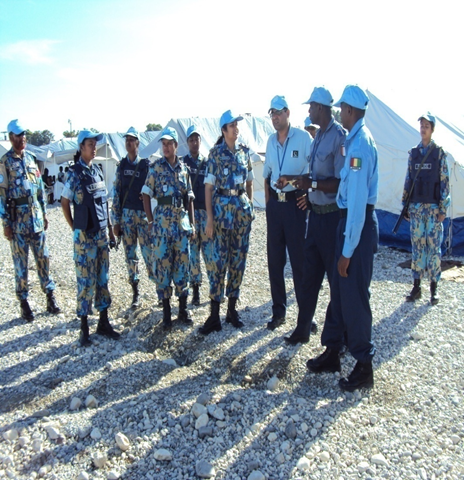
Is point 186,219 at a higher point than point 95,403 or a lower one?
higher

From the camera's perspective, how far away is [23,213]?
17.3ft

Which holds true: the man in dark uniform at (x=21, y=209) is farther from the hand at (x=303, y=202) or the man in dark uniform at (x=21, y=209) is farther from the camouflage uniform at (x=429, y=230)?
the camouflage uniform at (x=429, y=230)

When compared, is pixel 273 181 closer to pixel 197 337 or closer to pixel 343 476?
pixel 197 337

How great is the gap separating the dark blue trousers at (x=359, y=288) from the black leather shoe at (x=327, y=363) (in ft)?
1.26

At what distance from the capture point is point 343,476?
2625 mm

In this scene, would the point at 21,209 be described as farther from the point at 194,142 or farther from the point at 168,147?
the point at 194,142

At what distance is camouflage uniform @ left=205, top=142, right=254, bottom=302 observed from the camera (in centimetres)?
459

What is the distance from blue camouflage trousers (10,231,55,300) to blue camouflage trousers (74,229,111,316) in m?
1.13

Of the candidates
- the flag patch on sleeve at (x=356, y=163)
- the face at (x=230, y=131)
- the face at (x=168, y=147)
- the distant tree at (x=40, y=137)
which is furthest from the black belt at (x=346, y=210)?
the distant tree at (x=40, y=137)

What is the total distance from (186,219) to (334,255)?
70.2 inches

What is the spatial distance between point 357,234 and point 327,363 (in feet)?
4.17

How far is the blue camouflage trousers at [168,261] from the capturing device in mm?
4820

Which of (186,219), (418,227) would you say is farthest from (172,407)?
(418,227)

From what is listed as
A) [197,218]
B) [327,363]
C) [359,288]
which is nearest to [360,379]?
[327,363]
